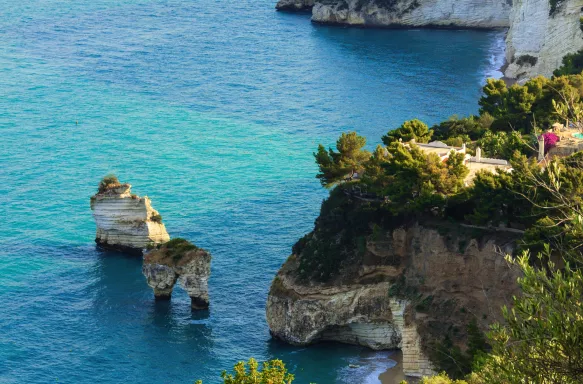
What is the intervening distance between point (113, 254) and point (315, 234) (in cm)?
1886

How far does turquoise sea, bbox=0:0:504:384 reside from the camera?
68375mm

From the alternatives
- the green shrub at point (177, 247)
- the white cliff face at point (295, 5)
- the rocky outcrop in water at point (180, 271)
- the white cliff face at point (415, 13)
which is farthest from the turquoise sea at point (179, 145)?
the green shrub at point (177, 247)

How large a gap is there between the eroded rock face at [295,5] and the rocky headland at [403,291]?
109270mm

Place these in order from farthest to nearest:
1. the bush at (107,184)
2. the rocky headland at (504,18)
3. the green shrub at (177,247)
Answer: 1. the rocky headland at (504,18)
2. the bush at (107,184)
3. the green shrub at (177,247)

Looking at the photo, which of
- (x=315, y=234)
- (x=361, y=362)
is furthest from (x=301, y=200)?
(x=361, y=362)

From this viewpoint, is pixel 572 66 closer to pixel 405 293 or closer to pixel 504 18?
pixel 405 293

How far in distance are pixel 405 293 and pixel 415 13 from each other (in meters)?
102

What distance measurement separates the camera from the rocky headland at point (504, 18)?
110812mm

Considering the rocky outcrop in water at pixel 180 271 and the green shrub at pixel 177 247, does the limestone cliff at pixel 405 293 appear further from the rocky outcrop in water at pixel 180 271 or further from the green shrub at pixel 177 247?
the green shrub at pixel 177 247

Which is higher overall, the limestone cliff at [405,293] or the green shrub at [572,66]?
the green shrub at [572,66]

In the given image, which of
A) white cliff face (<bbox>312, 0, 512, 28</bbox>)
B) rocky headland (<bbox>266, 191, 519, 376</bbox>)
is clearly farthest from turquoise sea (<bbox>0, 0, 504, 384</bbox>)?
white cliff face (<bbox>312, 0, 512, 28</bbox>)

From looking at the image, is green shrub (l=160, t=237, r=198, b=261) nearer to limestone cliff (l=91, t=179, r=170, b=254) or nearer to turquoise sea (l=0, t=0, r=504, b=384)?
turquoise sea (l=0, t=0, r=504, b=384)

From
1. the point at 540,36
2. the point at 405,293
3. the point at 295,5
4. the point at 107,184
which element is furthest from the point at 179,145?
the point at 295,5

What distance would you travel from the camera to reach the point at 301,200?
90.8 metres
